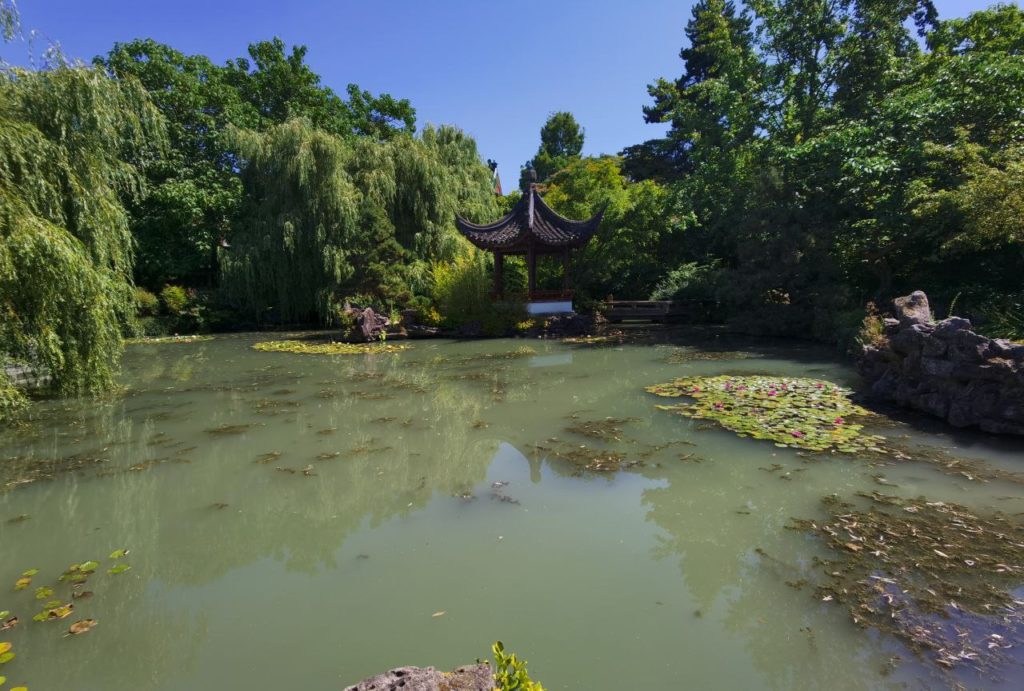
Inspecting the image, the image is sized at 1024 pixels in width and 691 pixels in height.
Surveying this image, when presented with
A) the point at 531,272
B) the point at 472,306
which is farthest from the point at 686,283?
the point at 472,306

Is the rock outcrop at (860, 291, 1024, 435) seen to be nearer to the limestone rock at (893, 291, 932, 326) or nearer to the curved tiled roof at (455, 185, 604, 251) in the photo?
the limestone rock at (893, 291, 932, 326)

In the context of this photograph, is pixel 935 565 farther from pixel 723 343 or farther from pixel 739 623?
pixel 723 343

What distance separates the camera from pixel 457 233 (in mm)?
16656

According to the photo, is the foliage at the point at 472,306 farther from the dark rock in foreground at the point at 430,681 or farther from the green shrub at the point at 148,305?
the dark rock in foreground at the point at 430,681

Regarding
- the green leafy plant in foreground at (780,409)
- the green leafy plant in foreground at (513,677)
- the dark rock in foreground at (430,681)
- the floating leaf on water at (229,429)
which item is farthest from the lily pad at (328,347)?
the green leafy plant in foreground at (513,677)

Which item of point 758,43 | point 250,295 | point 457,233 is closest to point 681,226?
point 758,43

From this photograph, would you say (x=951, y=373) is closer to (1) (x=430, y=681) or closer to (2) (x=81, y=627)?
(1) (x=430, y=681)

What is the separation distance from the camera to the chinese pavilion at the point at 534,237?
14.4m

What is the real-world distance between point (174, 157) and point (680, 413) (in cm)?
1837

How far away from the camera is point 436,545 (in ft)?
10.4

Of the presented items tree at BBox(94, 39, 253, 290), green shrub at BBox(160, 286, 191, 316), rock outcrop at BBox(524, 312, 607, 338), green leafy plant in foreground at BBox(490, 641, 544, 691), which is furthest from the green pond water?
tree at BBox(94, 39, 253, 290)

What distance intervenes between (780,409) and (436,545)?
13.9ft

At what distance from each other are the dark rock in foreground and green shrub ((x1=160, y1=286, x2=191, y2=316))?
670 inches

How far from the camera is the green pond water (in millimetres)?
2184
